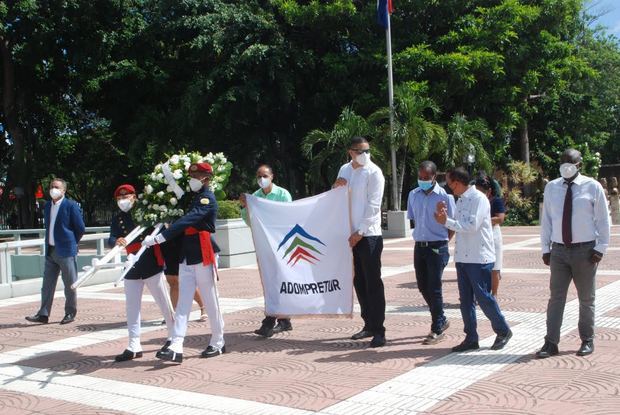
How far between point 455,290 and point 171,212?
16.8ft

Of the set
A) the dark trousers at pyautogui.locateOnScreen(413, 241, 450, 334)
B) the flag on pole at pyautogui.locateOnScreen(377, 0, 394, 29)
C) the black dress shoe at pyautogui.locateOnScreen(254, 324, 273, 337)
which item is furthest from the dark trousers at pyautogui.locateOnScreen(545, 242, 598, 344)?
the flag on pole at pyautogui.locateOnScreen(377, 0, 394, 29)

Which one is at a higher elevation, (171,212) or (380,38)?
(380,38)

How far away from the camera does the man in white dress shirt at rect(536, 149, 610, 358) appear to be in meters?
5.92

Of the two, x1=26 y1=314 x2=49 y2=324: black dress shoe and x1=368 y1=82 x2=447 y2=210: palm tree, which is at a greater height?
x1=368 y1=82 x2=447 y2=210: palm tree

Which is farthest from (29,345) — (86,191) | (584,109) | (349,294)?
(86,191)

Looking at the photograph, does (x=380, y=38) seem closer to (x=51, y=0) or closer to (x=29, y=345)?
(x=51, y=0)

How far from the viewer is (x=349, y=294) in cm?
711

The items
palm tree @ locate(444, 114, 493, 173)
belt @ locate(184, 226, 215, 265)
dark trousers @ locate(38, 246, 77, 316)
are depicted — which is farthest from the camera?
palm tree @ locate(444, 114, 493, 173)

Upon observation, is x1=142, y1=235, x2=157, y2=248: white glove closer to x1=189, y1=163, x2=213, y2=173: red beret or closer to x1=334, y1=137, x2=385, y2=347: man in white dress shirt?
x1=189, y1=163, x2=213, y2=173: red beret

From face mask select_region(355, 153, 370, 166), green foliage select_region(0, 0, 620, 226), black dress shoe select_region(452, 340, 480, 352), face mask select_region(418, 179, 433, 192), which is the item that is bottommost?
black dress shoe select_region(452, 340, 480, 352)

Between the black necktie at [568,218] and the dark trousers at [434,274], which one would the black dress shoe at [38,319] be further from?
the black necktie at [568,218]

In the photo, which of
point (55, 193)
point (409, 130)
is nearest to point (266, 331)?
point (55, 193)

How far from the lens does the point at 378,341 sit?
6.69 metres

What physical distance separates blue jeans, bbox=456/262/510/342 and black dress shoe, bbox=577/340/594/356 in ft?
2.10
